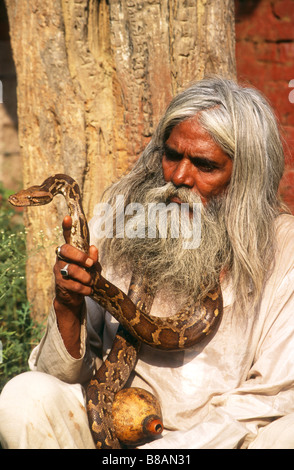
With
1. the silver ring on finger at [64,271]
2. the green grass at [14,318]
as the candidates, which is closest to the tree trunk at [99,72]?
the green grass at [14,318]

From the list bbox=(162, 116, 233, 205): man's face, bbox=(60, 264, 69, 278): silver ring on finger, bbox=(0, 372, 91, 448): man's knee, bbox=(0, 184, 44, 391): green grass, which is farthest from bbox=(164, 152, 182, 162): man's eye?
bbox=(0, 372, 91, 448): man's knee

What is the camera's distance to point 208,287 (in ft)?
10.9

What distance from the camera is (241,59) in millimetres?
6625

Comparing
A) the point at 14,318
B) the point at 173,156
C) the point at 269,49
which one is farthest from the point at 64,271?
the point at 269,49

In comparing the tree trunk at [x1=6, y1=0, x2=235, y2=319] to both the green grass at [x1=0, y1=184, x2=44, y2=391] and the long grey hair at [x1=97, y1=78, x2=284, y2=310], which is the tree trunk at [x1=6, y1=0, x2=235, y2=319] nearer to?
the green grass at [x1=0, y1=184, x2=44, y2=391]

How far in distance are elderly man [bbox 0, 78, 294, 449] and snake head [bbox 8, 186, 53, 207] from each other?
0.33 m

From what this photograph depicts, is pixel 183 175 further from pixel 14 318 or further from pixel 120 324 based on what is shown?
pixel 14 318

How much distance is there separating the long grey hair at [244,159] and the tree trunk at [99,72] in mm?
610

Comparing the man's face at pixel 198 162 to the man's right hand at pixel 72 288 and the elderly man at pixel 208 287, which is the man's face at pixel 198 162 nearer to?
the elderly man at pixel 208 287

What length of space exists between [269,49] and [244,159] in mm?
3657
